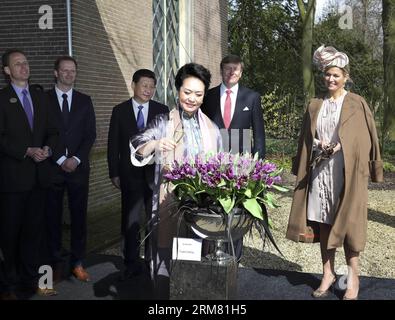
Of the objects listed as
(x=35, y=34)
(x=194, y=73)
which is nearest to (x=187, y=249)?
(x=194, y=73)

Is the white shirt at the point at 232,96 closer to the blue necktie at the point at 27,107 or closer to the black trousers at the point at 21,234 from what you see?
the blue necktie at the point at 27,107

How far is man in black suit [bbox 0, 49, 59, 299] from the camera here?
176 inches

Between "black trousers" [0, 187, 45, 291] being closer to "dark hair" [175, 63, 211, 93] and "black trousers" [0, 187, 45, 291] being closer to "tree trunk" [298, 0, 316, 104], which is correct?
"dark hair" [175, 63, 211, 93]

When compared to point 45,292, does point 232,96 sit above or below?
above

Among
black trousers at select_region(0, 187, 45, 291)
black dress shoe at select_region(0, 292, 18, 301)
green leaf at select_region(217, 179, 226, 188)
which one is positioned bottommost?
black dress shoe at select_region(0, 292, 18, 301)

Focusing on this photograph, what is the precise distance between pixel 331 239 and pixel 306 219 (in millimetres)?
353

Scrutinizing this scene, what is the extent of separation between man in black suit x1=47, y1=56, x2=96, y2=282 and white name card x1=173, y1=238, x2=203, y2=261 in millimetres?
2162

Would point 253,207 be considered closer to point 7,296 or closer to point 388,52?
point 7,296

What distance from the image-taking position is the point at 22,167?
456 centimetres

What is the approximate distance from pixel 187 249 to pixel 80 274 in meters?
2.39

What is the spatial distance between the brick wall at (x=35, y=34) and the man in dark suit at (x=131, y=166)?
336cm

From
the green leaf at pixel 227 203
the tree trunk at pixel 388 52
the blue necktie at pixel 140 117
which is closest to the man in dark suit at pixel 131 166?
the blue necktie at pixel 140 117

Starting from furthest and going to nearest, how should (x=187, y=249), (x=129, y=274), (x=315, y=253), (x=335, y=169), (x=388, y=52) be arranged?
(x=388, y=52), (x=315, y=253), (x=129, y=274), (x=335, y=169), (x=187, y=249)

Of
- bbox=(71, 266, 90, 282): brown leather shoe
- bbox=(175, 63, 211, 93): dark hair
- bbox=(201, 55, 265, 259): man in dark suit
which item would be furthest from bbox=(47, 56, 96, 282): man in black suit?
bbox=(175, 63, 211, 93): dark hair
